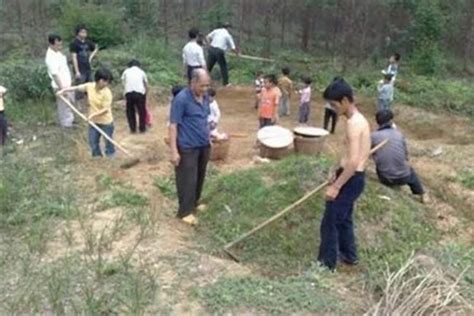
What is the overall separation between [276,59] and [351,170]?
10064 mm

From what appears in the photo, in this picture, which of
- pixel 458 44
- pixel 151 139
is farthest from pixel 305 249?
pixel 458 44

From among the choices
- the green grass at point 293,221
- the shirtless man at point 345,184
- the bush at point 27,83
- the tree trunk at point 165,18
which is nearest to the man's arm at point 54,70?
the bush at point 27,83

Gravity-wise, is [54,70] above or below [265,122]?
above

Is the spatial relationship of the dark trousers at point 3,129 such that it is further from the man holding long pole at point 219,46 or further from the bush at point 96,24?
the bush at point 96,24

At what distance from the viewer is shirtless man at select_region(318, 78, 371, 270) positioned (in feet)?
15.0

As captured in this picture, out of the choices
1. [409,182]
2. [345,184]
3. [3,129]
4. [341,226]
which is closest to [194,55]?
[3,129]

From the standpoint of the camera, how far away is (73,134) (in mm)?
8555

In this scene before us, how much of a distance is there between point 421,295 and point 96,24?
467 inches

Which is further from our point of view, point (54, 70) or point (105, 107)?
point (54, 70)

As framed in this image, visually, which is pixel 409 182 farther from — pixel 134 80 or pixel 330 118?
pixel 134 80

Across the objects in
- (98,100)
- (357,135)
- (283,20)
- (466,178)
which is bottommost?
(466,178)

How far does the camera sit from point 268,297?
4277 mm

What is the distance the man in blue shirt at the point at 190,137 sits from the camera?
219 inches

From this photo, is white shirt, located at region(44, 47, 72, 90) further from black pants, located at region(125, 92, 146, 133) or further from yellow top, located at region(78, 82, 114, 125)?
yellow top, located at region(78, 82, 114, 125)
